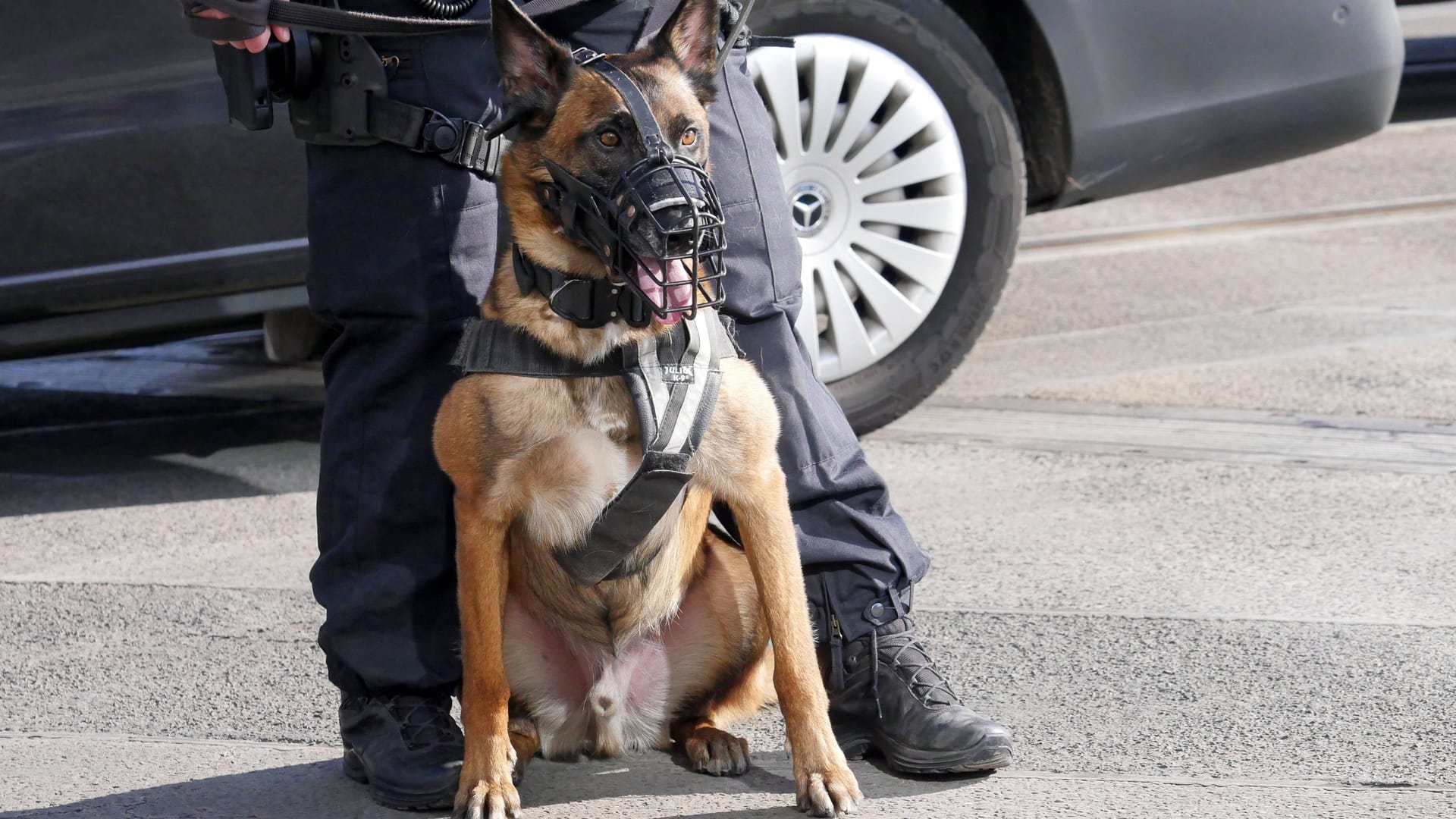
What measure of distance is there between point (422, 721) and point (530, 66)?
1.11 m

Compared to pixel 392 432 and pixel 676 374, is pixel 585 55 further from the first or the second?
pixel 392 432

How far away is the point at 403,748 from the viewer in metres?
2.61

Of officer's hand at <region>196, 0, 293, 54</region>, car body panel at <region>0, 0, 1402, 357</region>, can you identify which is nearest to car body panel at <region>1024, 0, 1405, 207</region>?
car body panel at <region>0, 0, 1402, 357</region>

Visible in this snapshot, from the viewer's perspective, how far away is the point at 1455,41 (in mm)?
7852

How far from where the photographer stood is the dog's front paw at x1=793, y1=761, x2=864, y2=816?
249 centimetres

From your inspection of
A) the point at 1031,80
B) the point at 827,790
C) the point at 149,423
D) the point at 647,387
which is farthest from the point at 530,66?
the point at 149,423

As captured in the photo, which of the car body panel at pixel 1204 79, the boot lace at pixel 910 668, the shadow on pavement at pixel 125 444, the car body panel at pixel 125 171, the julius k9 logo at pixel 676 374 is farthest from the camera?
the car body panel at pixel 1204 79

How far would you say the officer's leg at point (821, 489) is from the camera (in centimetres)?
276

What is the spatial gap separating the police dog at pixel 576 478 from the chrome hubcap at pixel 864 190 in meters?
1.77

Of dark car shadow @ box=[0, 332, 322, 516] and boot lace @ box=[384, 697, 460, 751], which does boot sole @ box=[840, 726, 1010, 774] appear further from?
dark car shadow @ box=[0, 332, 322, 516]

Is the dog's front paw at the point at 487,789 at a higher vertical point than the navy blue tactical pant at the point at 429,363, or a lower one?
lower

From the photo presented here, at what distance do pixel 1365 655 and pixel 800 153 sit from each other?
2.04 m

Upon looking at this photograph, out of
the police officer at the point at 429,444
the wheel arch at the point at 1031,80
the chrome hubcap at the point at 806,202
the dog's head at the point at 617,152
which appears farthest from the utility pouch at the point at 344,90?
the wheel arch at the point at 1031,80

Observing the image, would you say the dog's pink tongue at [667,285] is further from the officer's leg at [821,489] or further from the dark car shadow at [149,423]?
the dark car shadow at [149,423]
